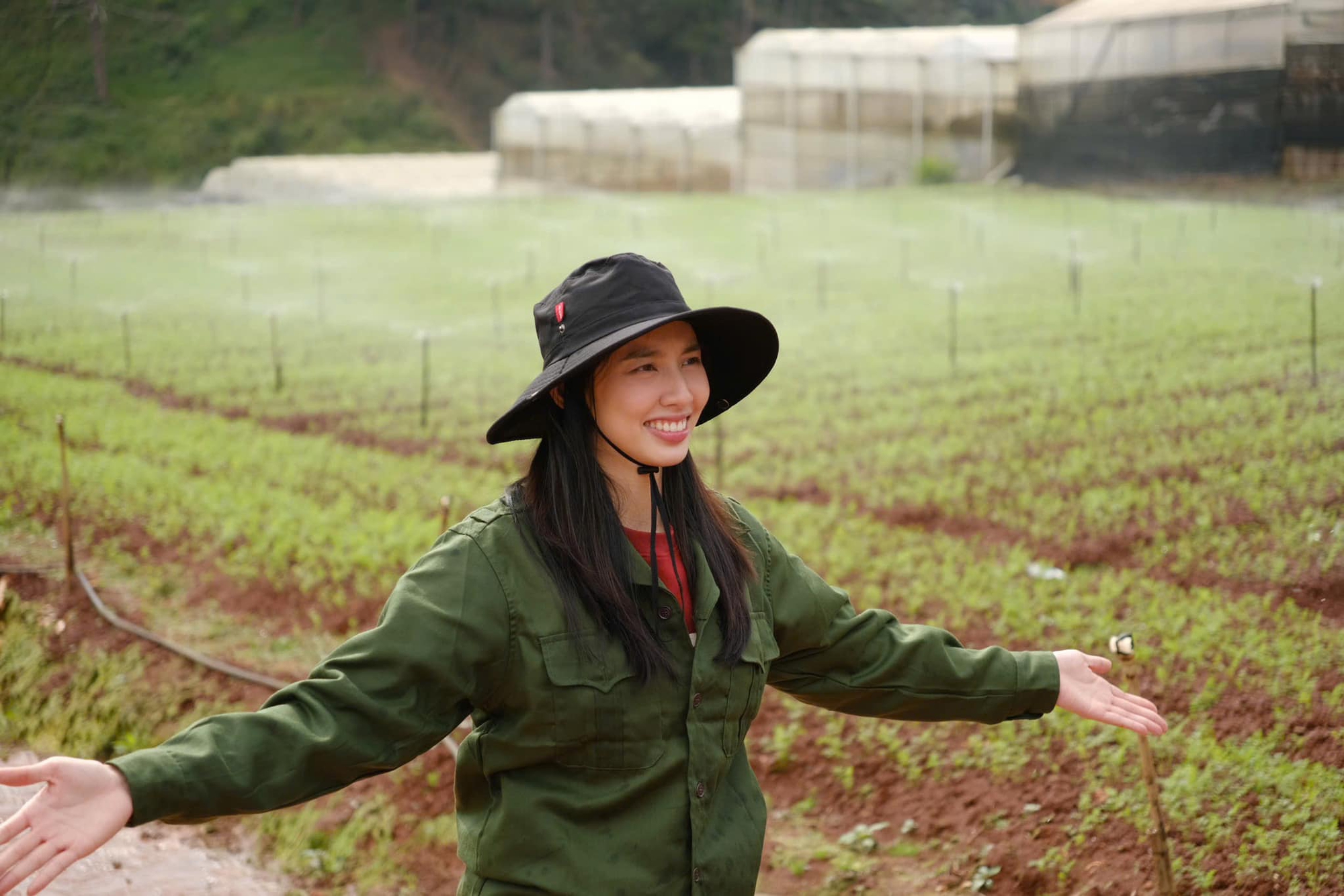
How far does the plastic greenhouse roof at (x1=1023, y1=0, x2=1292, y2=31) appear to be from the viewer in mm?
4207

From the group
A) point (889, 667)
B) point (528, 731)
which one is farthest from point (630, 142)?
point (528, 731)

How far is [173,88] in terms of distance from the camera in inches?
208

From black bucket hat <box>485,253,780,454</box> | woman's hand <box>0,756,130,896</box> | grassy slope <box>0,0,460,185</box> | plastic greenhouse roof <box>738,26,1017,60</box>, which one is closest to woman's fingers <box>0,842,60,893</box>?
woman's hand <box>0,756,130,896</box>

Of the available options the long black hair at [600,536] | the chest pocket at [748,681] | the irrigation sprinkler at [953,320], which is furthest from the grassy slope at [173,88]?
the chest pocket at [748,681]

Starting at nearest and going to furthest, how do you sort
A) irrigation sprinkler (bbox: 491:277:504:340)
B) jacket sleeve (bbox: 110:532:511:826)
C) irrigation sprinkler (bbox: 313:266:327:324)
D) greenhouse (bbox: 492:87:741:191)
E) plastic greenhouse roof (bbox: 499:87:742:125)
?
jacket sleeve (bbox: 110:532:511:826), irrigation sprinkler (bbox: 313:266:327:324), irrigation sprinkler (bbox: 491:277:504:340), plastic greenhouse roof (bbox: 499:87:742:125), greenhouse (bbox: 492:87:741:191)

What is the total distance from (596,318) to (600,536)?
0.95 ft

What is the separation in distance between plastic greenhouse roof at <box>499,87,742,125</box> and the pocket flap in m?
5.63

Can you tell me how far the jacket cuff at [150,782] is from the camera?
4.60ft

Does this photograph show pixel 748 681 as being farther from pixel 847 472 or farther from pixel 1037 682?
pixel 847 472

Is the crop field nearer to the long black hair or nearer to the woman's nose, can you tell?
the long black hair

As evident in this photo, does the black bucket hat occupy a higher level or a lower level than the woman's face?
higher

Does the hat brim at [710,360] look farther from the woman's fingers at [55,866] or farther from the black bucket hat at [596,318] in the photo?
the woman's fingers at [55,866]

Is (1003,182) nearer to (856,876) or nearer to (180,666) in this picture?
(856,876)

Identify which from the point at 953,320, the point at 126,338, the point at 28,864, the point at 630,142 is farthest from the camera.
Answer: the point at 630,142
